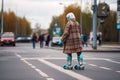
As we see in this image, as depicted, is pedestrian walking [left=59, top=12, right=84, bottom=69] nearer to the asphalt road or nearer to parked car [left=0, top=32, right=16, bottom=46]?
the asphalt road

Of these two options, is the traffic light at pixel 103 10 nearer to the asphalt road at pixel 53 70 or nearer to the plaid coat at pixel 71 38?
the asphalt road at pixel 53 70

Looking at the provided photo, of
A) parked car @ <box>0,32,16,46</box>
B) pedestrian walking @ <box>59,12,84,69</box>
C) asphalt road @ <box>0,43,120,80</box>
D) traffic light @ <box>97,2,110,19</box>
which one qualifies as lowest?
asphalt road @ <box>0,43,120,80</box>

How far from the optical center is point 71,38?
17.0m

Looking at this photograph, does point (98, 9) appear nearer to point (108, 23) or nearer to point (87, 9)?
point (108, 23)

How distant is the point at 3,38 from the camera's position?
6450cm

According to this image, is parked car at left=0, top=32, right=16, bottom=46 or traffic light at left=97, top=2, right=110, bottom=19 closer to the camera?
traffic light at left=97, top=2, right=110, bottom=19

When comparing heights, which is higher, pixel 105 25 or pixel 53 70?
pixel 105 25

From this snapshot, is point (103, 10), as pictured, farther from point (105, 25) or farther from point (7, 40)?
point (105, 25)

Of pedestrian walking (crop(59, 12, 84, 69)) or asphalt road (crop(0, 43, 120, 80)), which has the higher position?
pedestrian walking (crop(59, 12, 84, 69))

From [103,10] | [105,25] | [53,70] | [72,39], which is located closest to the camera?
[53,70]

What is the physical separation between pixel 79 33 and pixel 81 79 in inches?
171

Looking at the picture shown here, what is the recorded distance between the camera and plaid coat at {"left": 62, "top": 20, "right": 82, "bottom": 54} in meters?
16.9

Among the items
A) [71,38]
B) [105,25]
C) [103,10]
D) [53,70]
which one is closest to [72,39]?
[71,38]

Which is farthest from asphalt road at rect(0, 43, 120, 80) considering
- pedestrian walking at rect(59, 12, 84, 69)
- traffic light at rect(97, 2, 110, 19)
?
traffic light at rect(97, 2, 110, 19)
